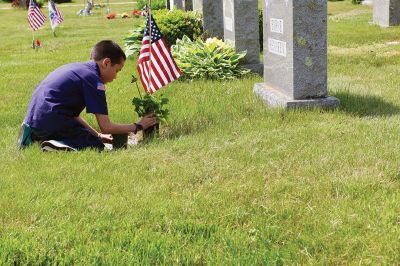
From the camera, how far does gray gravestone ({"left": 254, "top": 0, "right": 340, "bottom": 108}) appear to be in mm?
7137

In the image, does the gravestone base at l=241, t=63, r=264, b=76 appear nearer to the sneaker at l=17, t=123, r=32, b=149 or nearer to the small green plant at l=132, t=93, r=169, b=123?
the small green plant at l=132, t=93, r=169, b=123

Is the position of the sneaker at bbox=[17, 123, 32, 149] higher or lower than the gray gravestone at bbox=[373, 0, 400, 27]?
lower

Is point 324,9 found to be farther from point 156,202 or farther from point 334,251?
point 334,251

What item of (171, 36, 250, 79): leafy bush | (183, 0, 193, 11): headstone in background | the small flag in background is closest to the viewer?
(171, 36, 250, 79): leafy bush

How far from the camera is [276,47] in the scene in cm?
783

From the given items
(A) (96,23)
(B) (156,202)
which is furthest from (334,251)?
(A) (96,23)

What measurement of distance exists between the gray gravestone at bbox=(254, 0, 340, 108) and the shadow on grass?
211 mm

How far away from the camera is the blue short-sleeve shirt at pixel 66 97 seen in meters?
5.82

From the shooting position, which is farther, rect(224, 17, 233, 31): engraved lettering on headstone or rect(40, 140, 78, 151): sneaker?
rect(224, 17, 233, 31): engraved lettering on headstone

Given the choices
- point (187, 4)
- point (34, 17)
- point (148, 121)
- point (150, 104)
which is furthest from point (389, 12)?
point (148, 121)

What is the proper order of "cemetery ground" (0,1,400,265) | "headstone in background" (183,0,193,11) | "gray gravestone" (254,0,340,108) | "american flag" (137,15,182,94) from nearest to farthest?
"cemetery ground" (0,1,400,265)
"american flag" (137,15,182,94)
"gray gravestone" (254,0,340,108)
"headstone in background" (183,0,193,11)

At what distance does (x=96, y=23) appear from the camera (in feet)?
92.6

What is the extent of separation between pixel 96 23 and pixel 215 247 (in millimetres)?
25774

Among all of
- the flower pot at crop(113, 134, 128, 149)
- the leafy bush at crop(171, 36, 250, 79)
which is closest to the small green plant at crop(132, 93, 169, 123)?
the flower pot at crop(113, 134, 128, 149)
